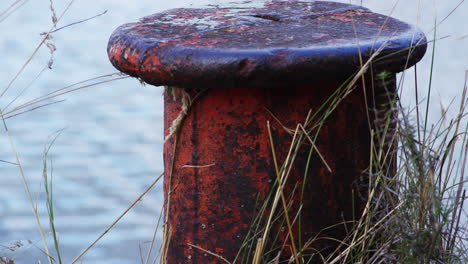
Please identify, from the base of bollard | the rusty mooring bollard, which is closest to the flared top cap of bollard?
the rusty mooring bollard

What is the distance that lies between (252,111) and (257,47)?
0.17 m

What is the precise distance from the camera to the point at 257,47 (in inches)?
69.6

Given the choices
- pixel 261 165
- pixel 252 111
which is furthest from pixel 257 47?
pixel 261 165

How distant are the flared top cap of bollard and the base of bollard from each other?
104 mm

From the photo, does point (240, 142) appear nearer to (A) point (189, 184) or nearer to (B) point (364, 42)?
(A) point (189, 184)

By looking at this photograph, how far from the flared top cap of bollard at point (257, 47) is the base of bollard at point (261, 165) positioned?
10 centimetres

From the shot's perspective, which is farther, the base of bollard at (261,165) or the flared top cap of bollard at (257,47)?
the base of bollard at (261,165)

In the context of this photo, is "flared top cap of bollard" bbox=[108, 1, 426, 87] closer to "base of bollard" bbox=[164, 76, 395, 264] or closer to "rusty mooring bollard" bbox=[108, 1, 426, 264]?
"rusty mooring bollard" bbox=[108, 1, 426, 264]

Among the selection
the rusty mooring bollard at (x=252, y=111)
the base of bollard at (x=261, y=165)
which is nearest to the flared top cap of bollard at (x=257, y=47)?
the rusty mooring bollard at (x=252, y=111)

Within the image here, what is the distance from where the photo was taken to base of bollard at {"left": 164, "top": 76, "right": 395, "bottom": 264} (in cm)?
186

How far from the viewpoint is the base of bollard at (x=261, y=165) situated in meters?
1.86

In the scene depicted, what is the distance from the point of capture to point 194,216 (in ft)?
6.54

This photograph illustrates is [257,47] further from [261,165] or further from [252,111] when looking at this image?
[261,165]

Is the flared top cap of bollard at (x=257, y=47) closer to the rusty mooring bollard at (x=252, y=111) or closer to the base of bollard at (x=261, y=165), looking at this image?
the rusty mooring bollard at (x=252, y=111)
